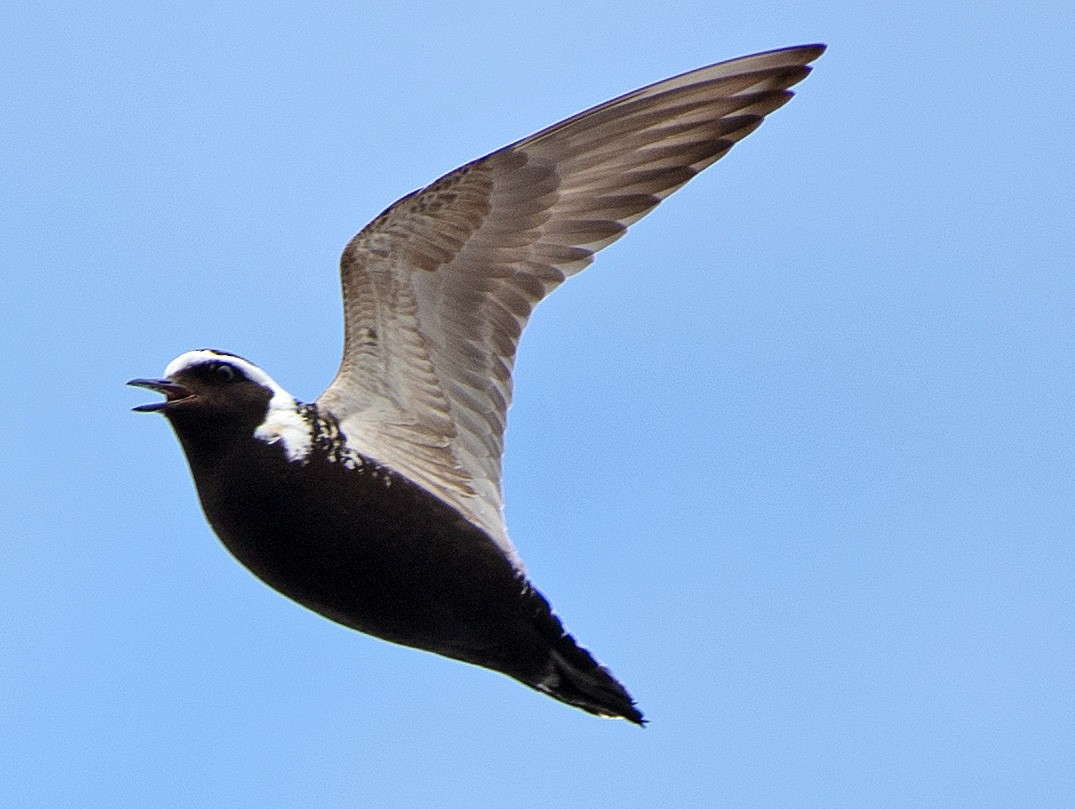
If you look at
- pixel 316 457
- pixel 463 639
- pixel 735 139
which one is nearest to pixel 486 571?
pixel 463 639

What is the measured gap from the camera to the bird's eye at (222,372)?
11656 millimetres

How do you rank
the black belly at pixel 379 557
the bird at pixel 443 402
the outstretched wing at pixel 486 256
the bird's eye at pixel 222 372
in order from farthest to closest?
the outstretched wing at pixel 486 256 < the bird's eye at pixel 222 372 < the bird at pixel 443 402 < the black belly at pixel 379 557

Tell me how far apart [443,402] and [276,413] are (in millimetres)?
1028

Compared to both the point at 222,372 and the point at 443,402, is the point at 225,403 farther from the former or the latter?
the point at 443,402

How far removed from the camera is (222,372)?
38.3 feet

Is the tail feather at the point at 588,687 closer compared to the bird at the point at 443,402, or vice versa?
the bird at the point at 443,402

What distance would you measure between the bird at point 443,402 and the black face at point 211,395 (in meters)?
0.01

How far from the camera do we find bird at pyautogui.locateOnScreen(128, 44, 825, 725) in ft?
36.8

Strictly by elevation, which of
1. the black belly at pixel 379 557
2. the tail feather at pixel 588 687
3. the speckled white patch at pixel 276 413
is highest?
the speckled white patch at pixel 276 413

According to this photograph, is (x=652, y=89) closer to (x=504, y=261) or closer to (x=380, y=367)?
(x=504, y=261)

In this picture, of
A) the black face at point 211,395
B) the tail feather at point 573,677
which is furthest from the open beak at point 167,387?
the tail feather at point 573,677

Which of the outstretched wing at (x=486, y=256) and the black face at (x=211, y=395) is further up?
the outstretched wing at (x=486, y=256)

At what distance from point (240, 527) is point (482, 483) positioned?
1.56 metres

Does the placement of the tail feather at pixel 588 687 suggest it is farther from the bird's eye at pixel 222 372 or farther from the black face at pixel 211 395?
the bird's eye at pixel 222 372
